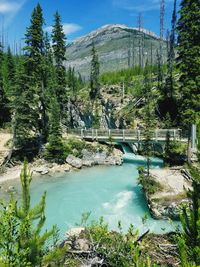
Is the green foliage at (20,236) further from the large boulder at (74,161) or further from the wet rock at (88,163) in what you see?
the wet rock at (88,163)

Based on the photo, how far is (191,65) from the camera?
27.2 m

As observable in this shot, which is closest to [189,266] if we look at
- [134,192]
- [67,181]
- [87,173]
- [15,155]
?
[134,192]

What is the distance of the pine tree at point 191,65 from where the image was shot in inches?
1056

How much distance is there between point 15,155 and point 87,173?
27.5ft

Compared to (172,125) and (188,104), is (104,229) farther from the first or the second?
(172,125)

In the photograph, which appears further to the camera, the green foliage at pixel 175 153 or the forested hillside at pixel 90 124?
the green foliage at pixel 175 153

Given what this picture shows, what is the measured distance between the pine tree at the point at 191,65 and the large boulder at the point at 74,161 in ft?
41.8

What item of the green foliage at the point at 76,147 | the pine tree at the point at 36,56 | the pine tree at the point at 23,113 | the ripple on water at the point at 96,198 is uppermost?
the pine tree at the point at 36,56

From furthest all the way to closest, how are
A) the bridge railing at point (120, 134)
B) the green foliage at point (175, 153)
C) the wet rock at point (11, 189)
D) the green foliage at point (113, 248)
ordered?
the bridge railing at point (120, 134) < the green foliage at point (175, 153) < the wet rock at point (11, 189) < the green foliage at point (113, 248)

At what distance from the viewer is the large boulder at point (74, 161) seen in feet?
117

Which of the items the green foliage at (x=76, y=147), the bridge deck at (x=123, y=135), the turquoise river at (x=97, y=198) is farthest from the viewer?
the green foliage at (x=76, y=147)

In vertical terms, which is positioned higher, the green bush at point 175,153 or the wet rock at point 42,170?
the green bush at point 175,153

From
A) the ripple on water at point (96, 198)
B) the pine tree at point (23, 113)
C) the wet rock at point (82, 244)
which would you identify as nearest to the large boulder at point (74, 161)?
the ripple on water at point (96, 198)

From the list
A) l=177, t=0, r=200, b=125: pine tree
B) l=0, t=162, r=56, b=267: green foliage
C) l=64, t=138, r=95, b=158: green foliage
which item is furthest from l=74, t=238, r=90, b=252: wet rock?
l=64, t=138, r=95, b=158: green foliage
